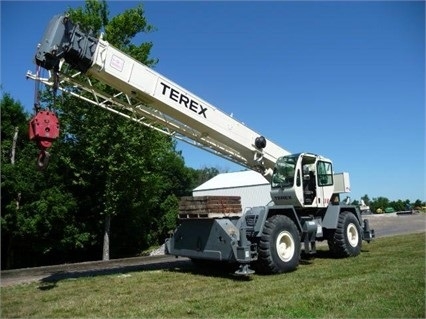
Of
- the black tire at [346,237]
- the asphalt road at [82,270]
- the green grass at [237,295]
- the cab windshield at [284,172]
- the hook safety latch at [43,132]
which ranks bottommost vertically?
the asphalt road at [82,270]

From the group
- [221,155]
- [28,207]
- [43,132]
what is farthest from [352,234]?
[28,207]

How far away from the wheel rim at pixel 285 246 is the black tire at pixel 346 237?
2787 mm

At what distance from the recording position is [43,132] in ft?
26.8

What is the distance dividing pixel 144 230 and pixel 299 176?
17552 millimetres

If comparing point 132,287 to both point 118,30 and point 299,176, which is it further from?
point 118,30

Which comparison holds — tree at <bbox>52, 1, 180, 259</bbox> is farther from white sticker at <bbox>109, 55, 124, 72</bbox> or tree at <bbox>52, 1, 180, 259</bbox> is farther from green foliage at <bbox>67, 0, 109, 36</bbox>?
white sticker at <bbox>109, 55, 124, 72</bbox>

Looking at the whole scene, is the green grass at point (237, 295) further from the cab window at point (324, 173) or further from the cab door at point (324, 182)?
the cab window at point (324, 173)

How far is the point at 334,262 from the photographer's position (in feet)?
40.1

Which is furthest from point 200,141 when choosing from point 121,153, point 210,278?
point 121,153

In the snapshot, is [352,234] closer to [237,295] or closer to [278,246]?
[278,246]

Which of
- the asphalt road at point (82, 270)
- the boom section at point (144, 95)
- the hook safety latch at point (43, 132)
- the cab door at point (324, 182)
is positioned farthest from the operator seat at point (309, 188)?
the hook safety latch at point (43, 132)

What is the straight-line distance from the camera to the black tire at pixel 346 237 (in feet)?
43.5

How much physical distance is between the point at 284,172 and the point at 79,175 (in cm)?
1315

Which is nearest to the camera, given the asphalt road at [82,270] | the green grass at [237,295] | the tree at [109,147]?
the green grass at [237,295]
